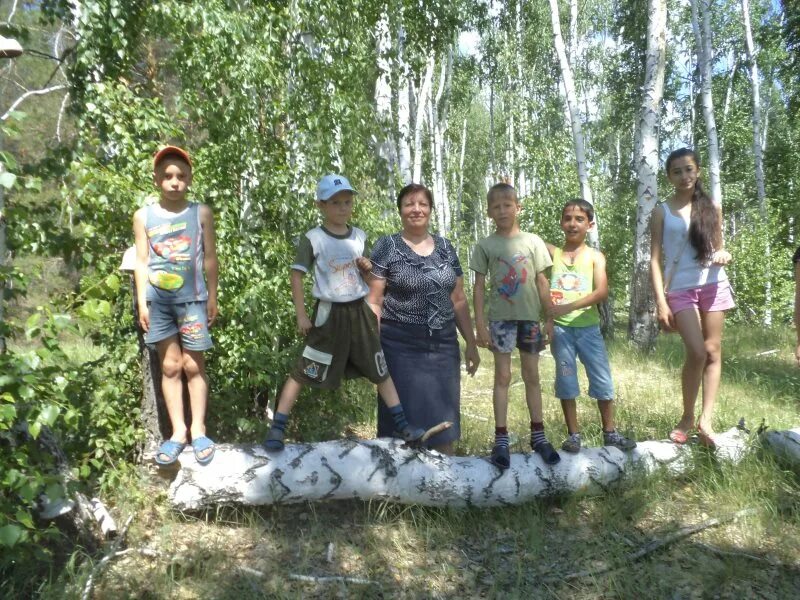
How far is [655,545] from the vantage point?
9.66 feet

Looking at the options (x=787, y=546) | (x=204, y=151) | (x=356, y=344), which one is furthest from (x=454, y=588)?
(x=204, y=151)

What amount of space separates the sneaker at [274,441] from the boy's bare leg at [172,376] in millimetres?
443

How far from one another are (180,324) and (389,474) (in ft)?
4.58

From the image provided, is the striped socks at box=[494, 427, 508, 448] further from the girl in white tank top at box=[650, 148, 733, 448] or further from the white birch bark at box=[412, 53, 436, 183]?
the white birch bark at box=[412, 53, 436, 183]

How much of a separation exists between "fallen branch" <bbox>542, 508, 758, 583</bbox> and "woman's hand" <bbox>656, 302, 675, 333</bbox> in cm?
113

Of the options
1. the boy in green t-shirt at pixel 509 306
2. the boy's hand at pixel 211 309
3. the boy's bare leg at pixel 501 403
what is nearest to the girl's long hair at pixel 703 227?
the boy in green t-shirt at pixel 509 306

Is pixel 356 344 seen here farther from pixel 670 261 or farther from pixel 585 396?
pixel 585 396

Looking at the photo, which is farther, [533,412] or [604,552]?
[533,412]

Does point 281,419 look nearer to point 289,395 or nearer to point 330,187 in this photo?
point 289,395

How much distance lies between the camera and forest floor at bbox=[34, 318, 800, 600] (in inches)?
104

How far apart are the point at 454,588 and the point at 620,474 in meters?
1.39

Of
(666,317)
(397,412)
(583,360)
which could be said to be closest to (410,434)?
(397,412)

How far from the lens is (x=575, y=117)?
10.3 m

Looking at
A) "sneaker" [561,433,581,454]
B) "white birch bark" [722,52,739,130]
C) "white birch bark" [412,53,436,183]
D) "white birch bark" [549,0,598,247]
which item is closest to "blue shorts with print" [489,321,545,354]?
"sneaker" [561,433,581,454]
